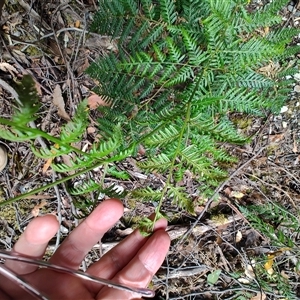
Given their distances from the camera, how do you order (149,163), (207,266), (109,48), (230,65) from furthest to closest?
1. (207,266)
2. (109,48)
3. (230,65)
4. (149,163)

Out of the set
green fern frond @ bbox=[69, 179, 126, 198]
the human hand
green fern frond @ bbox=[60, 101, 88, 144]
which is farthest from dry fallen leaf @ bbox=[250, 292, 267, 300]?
green fern frond @ bbox=[60, 101, 88, 144]

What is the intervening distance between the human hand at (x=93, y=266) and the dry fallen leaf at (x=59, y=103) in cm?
116

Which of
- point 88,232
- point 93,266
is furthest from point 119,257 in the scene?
point 88,232

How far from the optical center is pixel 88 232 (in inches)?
82.0

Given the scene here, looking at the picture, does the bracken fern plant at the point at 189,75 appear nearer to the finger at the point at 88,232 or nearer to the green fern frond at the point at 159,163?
the green fern frond at the point at 159,163

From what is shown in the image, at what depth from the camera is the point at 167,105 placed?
2.36 metres

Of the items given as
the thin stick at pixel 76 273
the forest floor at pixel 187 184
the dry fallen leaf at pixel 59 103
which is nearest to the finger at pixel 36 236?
the thin stick at pixel 76 273

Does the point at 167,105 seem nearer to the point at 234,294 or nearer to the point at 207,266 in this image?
the point at 207,266

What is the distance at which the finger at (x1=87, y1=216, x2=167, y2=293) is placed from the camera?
7.27 ft

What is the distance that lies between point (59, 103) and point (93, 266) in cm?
135

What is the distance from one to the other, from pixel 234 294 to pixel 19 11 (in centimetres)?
285

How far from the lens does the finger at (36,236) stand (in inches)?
74.4

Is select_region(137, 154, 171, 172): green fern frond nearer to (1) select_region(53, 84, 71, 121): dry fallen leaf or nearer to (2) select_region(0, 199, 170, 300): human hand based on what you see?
(2) select_region(0, 199, 170, 300): human hand

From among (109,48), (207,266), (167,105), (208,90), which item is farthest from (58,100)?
(207,266)
